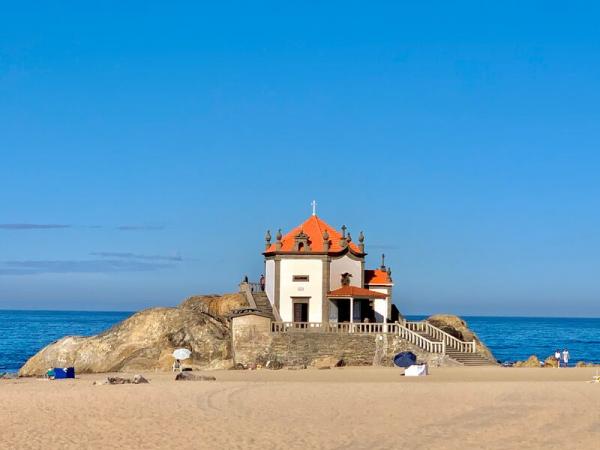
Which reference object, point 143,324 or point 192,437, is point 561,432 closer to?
point 192,437

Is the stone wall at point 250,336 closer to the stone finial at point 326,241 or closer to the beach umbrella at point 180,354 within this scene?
the beach umbrella at point 180,354

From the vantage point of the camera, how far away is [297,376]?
138 ft

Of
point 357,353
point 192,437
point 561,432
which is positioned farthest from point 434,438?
point 357,353

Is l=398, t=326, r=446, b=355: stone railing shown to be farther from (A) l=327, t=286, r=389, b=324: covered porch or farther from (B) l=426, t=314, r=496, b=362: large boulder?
(B) l=426, t=314, r=496, b=362: large boulder

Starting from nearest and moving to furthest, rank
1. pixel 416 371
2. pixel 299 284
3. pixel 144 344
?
pixel 416 371 → pixel 144 344 → pixel 299 284

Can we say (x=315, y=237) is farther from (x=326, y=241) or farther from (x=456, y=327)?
(x=456, y=327)

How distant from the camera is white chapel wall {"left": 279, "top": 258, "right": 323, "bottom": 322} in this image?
52.2 meters

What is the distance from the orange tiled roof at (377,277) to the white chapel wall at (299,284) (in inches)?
142

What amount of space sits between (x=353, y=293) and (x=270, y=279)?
519cm

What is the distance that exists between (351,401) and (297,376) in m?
10.9

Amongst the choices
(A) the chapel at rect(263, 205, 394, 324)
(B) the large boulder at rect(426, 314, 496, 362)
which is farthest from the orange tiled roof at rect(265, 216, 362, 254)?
(B) the large boulder at rect(426, 314, 496, 362)

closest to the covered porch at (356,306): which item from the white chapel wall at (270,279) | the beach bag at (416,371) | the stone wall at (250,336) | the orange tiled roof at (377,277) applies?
the orange tiled roof at (377,277)

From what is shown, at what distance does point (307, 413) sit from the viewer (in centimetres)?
2855

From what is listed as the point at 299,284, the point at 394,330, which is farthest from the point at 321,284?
the point at 394,330
